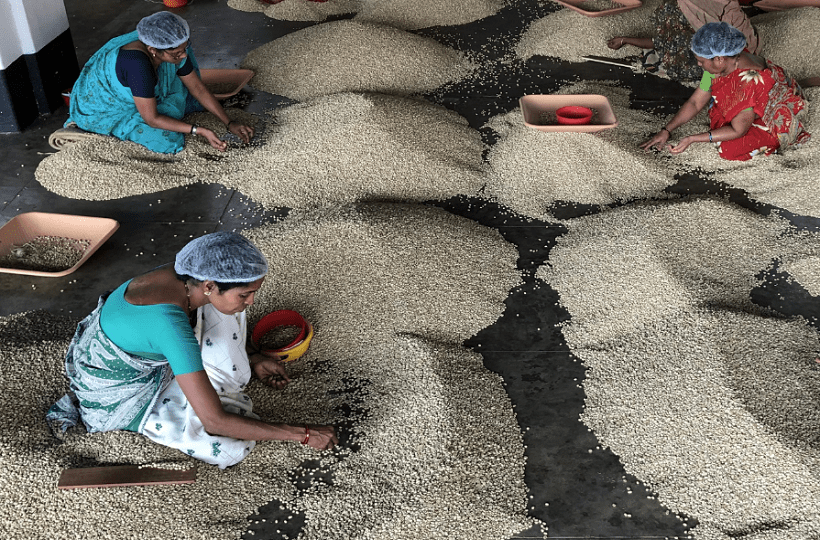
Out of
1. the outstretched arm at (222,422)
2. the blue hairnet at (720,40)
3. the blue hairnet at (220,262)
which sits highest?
the blue hairnet at (220,262)

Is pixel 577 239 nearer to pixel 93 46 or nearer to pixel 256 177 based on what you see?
pixel 256 177

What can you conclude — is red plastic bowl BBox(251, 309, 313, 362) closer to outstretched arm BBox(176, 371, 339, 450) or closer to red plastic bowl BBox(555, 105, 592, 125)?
outstretched arm BBox(176, 371, 339, 450)

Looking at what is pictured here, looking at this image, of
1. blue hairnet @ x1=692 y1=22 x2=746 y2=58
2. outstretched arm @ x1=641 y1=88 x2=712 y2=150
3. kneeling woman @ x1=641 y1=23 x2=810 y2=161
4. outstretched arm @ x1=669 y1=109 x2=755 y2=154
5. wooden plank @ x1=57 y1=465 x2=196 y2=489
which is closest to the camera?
wooden plank @ x1=57 y1=465 x2=196 y2=489

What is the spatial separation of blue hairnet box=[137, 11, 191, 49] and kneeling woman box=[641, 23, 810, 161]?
8.38 feet

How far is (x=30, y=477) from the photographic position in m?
2.19

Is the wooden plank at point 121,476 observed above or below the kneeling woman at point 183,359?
below

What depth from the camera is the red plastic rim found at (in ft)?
9.04

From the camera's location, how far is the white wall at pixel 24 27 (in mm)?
4262

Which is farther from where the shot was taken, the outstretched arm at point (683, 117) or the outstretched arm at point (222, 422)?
the outstretched arm at point (683, 117)

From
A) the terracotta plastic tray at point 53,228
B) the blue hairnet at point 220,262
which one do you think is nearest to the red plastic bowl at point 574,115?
the terracotta plastic tray at point 53,228

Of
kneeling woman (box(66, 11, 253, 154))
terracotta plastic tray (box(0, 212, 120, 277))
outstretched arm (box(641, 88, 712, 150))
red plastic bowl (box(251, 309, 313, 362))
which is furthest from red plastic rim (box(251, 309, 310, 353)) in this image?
outstretched arm (box(641, 88, 712, 150))

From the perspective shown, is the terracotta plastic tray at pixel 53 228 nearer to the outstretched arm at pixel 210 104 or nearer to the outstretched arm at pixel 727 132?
the outstretched arm at pixel 210 104

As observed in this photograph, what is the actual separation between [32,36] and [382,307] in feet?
10.0

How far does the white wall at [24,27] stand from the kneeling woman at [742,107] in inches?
145
